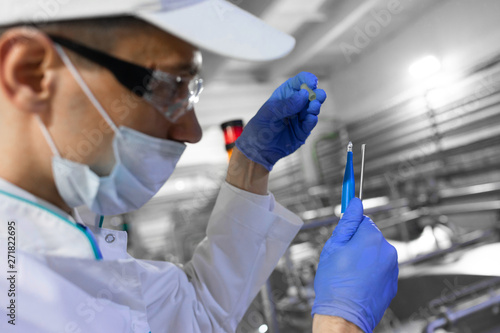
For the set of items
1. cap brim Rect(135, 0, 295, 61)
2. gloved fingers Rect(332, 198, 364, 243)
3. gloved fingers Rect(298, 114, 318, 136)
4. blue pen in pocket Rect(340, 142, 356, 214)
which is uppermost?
cap brim Rect(135, 0, 295, 61)

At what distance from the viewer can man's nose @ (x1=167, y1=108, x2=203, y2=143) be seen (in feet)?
2.04

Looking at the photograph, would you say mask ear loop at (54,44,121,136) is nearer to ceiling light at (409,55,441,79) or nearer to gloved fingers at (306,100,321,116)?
gloved fingers at (306,100,321,116)

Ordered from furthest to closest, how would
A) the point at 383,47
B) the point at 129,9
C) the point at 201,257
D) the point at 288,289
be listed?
the point at 383,47
the point at 288,289
the point at 201,257
the point at 129,9

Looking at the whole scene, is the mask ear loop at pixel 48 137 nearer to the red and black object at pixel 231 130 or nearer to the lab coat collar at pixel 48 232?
the lab coat collar at pixel 48 232

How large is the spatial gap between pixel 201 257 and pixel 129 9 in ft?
2.12

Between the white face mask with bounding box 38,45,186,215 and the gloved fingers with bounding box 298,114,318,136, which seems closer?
the white face mask with bounding box 38,45,186,215

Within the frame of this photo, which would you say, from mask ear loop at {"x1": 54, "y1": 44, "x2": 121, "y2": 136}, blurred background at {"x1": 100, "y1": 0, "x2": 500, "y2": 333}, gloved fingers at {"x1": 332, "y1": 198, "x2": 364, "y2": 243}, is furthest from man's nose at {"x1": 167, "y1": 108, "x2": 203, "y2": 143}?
blurred background at {"x1": 100, "y1": 0, "x2": 500, "y2": 333}

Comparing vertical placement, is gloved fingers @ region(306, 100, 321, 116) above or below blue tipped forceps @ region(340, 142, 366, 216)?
above

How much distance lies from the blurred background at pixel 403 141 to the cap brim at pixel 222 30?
1.23 meters

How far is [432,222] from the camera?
2.51m

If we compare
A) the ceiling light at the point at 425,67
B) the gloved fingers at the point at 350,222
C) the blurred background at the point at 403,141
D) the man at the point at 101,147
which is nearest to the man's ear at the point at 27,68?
the man at the point at 101,147

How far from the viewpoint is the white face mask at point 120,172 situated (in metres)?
0.53

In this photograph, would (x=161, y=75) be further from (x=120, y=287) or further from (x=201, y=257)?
(x=201, y=257)

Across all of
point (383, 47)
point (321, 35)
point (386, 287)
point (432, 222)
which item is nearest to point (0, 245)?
point (386, 287)
